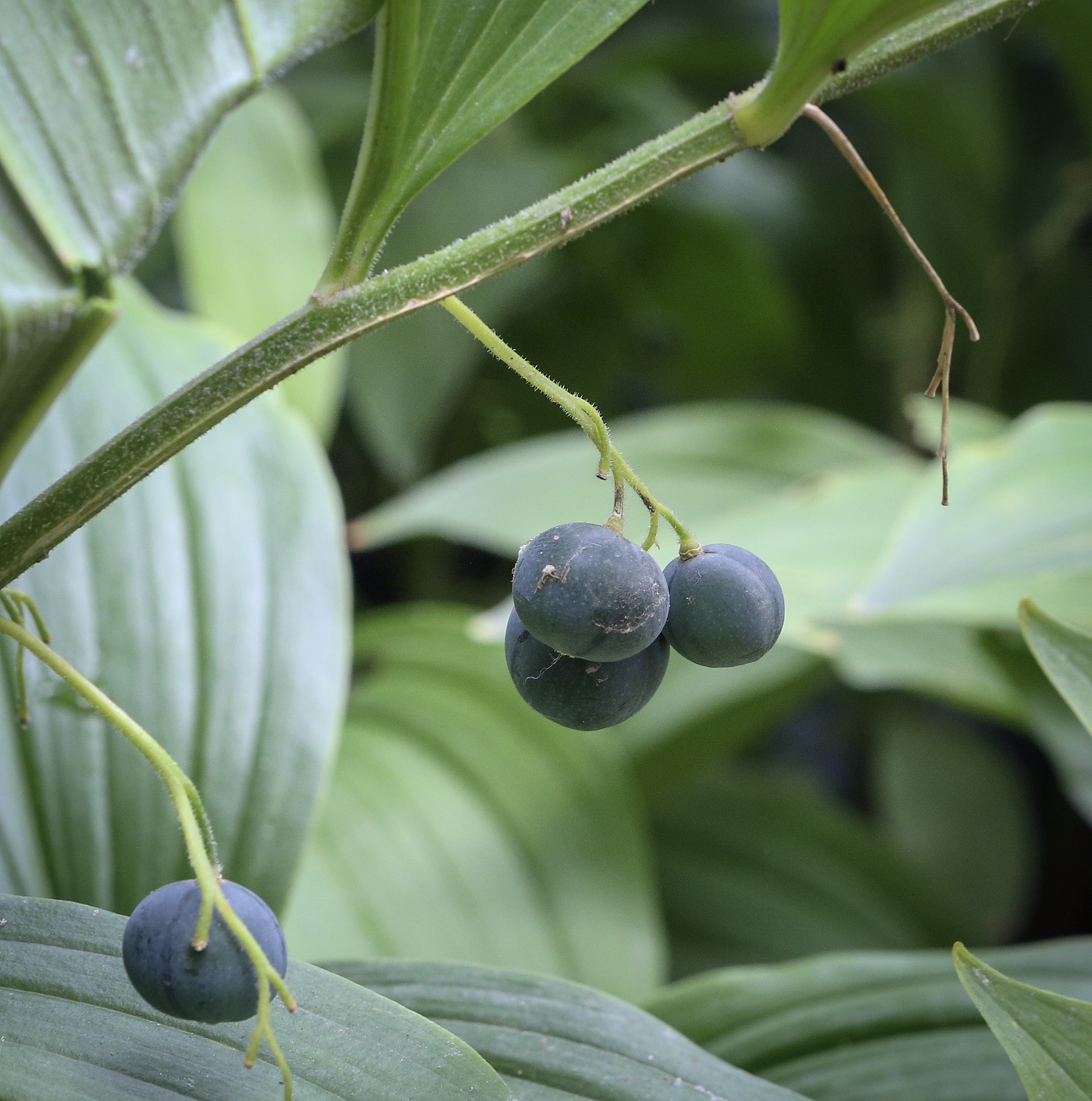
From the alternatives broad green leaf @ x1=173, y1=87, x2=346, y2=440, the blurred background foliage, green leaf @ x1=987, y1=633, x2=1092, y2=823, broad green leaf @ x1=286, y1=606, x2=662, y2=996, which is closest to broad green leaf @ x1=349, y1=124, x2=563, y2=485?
Answer: the blurred background foliage

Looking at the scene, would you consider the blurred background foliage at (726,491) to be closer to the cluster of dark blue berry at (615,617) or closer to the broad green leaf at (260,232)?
the broad green leaf at (260,232)

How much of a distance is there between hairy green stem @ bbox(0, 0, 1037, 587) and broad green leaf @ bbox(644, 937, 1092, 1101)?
509 millimetres

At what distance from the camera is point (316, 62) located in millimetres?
2137

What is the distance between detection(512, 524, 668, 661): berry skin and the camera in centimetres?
34

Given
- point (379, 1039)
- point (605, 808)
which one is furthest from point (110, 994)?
point (605, 808)

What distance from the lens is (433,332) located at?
1.61m

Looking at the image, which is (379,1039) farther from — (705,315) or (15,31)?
A: (705,315)

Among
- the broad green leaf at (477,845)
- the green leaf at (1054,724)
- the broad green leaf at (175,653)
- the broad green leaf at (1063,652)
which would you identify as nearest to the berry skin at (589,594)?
the broad green leaf at (1063,652)

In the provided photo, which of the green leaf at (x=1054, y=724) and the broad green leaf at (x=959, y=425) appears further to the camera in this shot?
the broad green leaf at (x=959, y=425)

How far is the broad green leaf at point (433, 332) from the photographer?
155 cm

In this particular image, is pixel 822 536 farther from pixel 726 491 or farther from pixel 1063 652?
pixel 1063 652

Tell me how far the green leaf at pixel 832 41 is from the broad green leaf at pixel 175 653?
455 mm

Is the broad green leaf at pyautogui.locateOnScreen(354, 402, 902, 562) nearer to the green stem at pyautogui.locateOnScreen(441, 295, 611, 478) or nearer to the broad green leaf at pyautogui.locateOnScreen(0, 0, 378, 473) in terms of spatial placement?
the broad green leaf at pyautogui.locateOnScreen(0, 0, 378, 473)

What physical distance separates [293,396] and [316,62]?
3.69 feet
